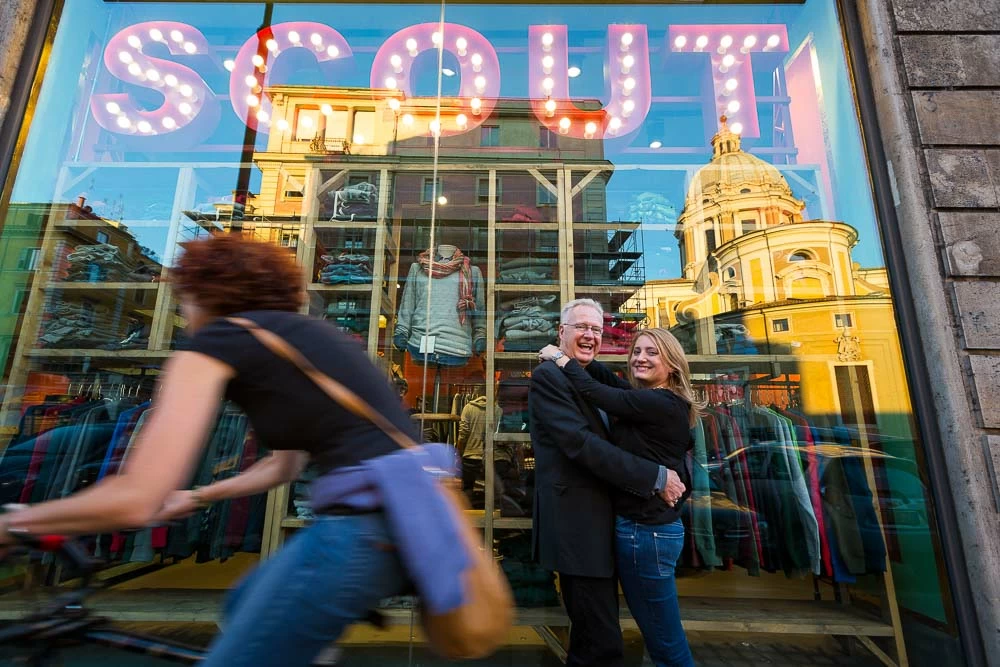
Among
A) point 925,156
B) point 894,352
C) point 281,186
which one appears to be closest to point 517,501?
point 894,352

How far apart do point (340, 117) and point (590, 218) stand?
2.38 m

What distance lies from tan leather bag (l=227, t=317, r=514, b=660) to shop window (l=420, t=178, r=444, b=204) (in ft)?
10.6

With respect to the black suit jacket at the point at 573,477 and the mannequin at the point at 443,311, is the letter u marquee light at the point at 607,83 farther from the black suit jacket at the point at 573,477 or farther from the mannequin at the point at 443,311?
the black suit jacket at the point at 573,477

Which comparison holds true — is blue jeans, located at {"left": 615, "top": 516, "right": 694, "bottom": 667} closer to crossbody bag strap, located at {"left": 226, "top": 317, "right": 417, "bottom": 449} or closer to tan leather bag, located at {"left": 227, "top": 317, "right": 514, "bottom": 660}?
tan leather bag, located at {"left": 227, "top": 317, "right": 514, "bottom": 660}

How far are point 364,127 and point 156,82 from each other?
5.73 ft

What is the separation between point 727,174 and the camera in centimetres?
395

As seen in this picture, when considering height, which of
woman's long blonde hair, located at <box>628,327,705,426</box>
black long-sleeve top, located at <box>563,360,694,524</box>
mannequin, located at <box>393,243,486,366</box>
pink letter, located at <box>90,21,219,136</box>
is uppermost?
pink letter, located at <box>90,21,219,136</box>

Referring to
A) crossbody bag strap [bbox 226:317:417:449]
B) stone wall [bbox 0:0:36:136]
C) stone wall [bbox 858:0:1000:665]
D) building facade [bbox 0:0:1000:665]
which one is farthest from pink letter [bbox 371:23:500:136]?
crossbody bag strap [bbox 226:317:417:449]

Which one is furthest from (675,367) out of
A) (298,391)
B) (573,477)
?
(298,391)

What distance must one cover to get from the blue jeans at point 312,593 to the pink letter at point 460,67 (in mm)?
3790

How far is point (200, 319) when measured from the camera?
3.13 feet

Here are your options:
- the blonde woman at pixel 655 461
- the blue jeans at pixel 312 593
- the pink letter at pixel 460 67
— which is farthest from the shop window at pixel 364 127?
the blue jeans at pixel 312 593

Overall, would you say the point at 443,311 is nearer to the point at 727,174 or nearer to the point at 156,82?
the point at 727,174

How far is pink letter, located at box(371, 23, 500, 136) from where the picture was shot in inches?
147
